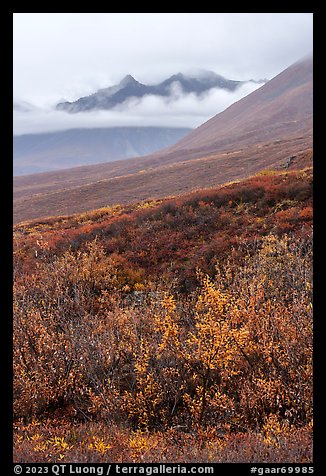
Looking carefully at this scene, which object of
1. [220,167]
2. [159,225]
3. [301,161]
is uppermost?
[220,167]

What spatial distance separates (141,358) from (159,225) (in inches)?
444

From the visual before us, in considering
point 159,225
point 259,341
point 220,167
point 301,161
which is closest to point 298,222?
point 159,225

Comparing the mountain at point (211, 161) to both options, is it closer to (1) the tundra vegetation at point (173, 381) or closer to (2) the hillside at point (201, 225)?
(2) the hillside at point (201, 225)

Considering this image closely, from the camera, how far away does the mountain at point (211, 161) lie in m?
59.9

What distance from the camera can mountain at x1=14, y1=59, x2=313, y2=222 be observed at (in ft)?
197

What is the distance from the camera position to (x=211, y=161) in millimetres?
80000
